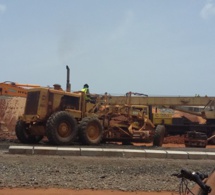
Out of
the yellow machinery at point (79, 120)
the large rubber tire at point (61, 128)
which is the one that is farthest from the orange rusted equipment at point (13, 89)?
the large rubber tire at point (61, 128)

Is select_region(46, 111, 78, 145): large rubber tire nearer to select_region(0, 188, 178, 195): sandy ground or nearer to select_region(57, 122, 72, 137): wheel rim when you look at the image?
select_region(57, 122, 72, 137): wheel rim

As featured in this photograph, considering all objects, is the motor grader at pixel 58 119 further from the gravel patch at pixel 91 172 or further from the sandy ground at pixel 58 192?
the sandy ground at pixel 58 192

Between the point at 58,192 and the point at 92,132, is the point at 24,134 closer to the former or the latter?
the point at 92,132

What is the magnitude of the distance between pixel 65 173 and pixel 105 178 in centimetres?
108

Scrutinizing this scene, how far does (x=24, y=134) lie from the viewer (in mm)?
18844

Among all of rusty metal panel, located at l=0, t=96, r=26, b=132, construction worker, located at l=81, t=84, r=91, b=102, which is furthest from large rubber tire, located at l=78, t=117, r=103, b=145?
rusty metal panel, located at l=0, t=96, r=26, b=132

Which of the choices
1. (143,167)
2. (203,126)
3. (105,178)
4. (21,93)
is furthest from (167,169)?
(203,126)

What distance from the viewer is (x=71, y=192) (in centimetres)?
890

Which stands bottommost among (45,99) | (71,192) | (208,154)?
(71,192)

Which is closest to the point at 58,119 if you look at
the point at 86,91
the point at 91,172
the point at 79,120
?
the point at 79,120

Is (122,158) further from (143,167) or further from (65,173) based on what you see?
(65,173)

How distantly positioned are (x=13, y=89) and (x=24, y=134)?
3021 millimetres

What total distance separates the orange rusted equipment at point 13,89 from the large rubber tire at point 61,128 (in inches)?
159

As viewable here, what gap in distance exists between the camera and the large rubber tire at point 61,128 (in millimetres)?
16906
